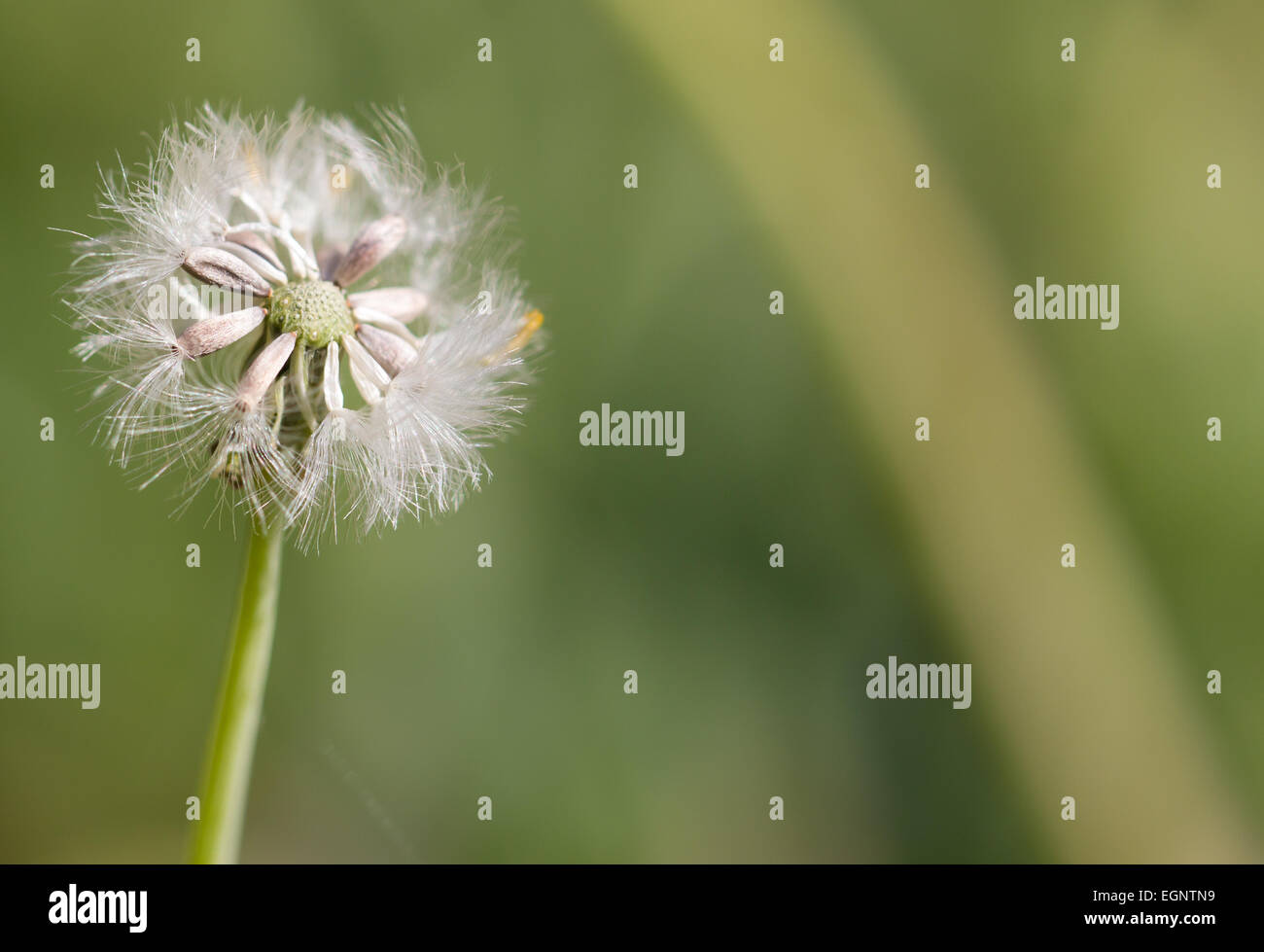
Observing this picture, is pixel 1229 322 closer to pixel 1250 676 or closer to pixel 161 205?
pixel 1250 676

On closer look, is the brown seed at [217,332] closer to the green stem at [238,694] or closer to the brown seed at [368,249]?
the brown seed at [368,249]

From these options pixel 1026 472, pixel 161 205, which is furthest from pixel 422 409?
pixel 1026 472

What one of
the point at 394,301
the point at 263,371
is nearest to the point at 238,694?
the point at 263,371

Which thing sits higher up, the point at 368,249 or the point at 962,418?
the point at 962,418

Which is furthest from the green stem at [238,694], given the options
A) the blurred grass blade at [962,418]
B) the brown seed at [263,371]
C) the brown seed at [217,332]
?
the blurred grass blade at [962,418]

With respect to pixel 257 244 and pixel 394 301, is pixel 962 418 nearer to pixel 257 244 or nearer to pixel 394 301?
pixel 394 301

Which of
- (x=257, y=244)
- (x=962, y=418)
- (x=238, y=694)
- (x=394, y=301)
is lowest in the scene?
(x=238, y=694)

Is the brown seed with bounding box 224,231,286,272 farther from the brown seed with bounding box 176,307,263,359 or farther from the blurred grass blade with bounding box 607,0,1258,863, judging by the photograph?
the blurred grass blade with bounding box 607,0,1258,863
